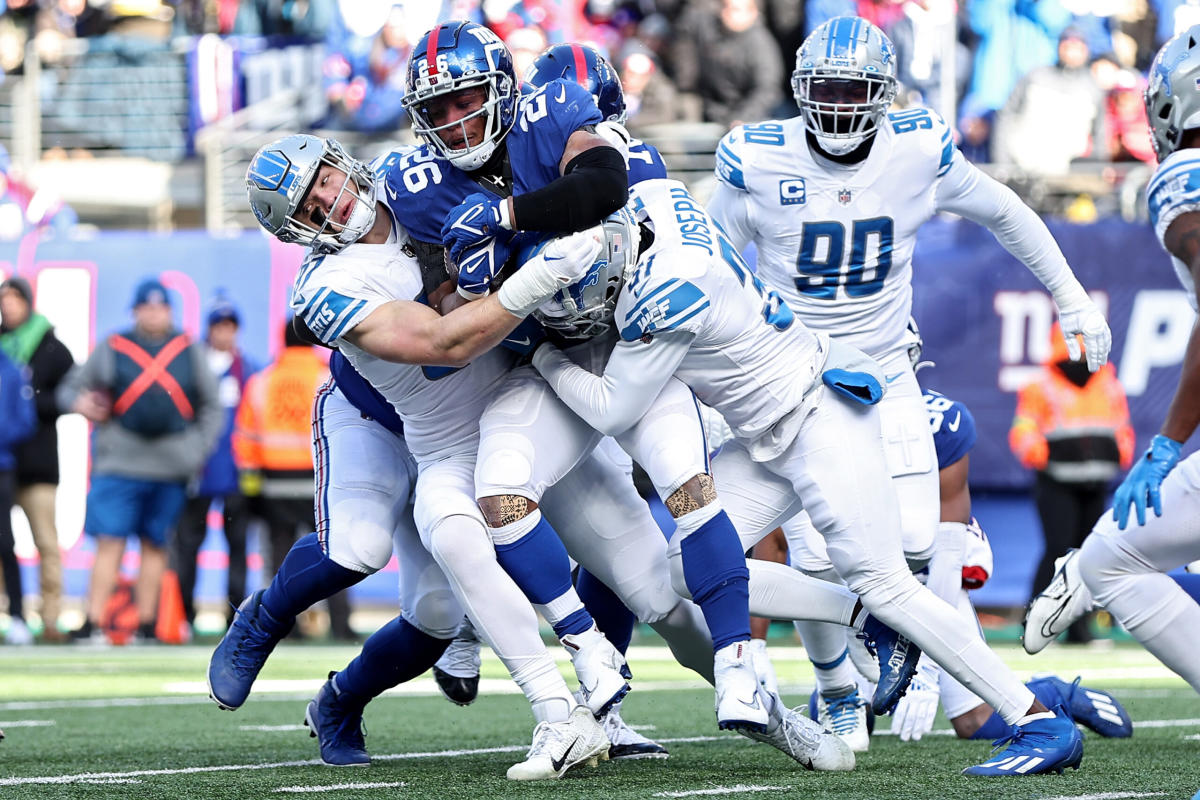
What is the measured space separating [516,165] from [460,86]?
23 cm

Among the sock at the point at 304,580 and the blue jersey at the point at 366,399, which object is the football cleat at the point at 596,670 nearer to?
the sock at the point at 304,580

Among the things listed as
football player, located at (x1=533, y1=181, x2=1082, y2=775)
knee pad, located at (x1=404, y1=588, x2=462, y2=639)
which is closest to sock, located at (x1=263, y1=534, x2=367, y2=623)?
knee pad, located at (x1=404, y1=588, x2=462, y2=639)

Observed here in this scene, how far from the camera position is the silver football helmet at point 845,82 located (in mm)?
5105

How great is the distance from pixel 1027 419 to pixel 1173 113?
17.8ft

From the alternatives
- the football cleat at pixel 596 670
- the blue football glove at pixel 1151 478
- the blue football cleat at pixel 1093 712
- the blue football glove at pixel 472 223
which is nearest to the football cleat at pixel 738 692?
the football cleat at pixel 596 670

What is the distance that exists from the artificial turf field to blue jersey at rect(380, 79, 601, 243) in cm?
140

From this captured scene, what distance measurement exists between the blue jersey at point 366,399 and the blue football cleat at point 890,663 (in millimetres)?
1352

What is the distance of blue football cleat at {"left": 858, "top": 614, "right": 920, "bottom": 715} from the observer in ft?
14.4

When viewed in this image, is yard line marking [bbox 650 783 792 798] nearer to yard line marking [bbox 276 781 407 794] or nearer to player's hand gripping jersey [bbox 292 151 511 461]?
yard line marking [bbox 276 781 407 794]

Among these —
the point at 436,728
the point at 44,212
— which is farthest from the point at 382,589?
the point at 436,728

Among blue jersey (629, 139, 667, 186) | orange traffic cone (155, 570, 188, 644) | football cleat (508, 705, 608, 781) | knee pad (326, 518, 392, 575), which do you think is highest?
blue jersey (629, 139, 667, 186)

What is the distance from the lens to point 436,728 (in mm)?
5883

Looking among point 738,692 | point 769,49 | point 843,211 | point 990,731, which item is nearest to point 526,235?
point 738,692

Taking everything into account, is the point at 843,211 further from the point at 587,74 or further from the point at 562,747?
the point at 562,747
